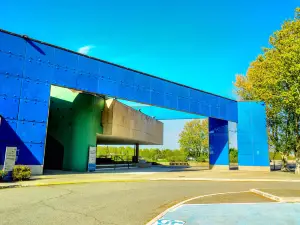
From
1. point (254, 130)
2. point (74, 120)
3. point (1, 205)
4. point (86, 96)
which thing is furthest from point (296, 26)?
point (1, 205)

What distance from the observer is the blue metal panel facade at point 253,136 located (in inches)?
1347

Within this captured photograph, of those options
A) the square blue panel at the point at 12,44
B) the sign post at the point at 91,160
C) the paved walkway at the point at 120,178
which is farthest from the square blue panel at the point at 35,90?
the sign post at the point at 91,160

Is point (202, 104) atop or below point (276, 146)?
atop

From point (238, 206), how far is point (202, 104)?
2563 cm

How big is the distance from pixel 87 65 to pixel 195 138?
43986 millimetres

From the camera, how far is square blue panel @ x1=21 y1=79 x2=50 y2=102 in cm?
2006

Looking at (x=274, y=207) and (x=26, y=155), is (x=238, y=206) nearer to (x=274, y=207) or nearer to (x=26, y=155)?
(x=274, y=207)

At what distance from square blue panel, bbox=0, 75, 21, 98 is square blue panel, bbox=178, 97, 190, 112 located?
17574mm

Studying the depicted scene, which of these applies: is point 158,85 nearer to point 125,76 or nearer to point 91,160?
point 125,76

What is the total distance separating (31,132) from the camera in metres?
19.9

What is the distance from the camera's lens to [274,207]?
8.91 m

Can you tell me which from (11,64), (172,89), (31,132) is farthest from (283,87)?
(11,64)

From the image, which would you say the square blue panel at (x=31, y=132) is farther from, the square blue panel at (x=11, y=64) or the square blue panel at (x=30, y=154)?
the square blue panel at (x=11, y=64)

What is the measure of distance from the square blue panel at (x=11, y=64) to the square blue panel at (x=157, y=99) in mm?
13145
